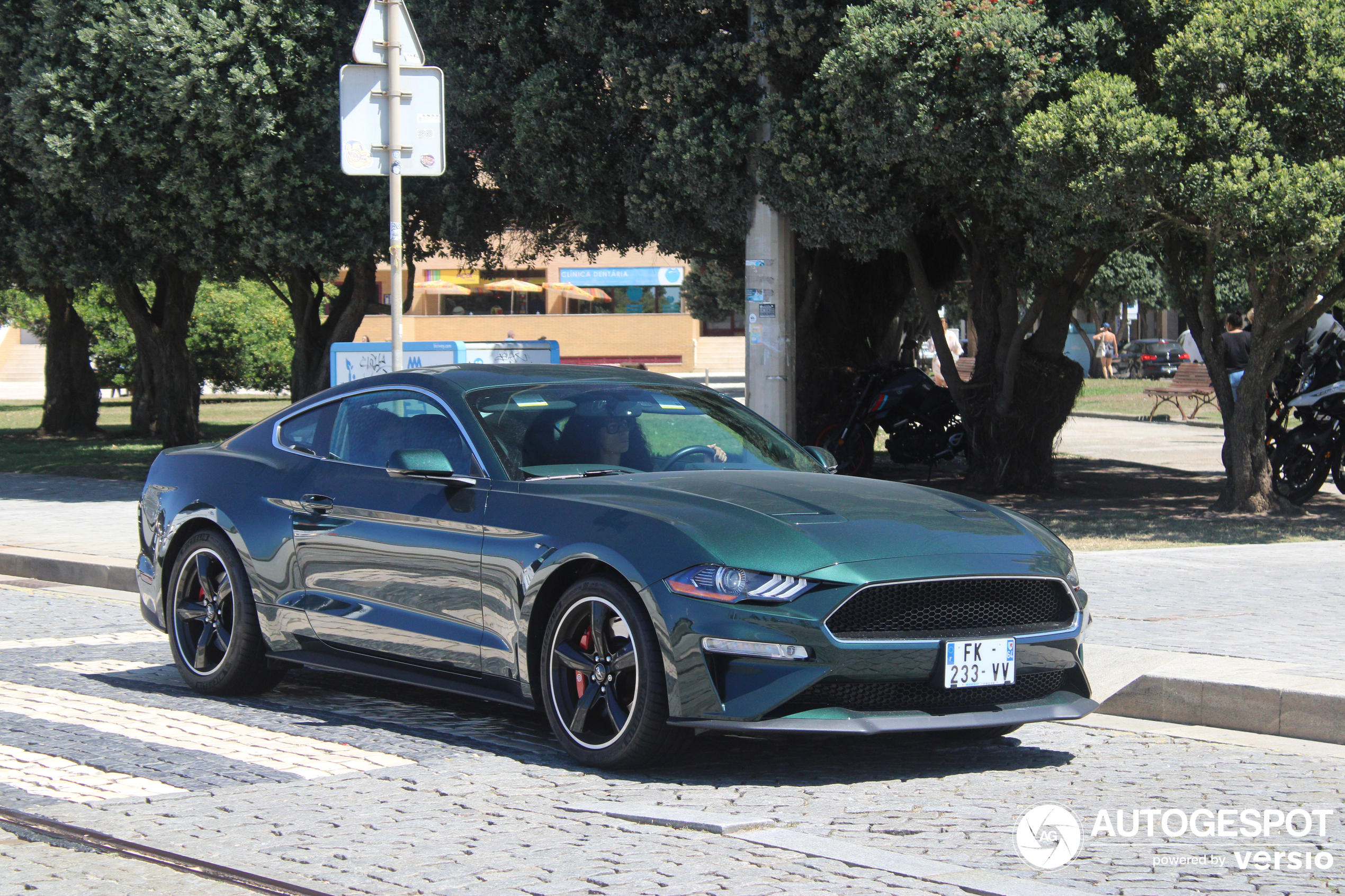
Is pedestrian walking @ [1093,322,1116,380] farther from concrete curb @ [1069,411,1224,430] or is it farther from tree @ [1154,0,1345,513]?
tree @ [1154,0,1345,513]

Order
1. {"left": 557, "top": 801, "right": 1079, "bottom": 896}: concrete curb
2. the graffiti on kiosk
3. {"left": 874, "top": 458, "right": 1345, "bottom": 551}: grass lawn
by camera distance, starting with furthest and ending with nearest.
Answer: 1. the graffiti on kiosk
2. {"left": 874, "top": 458, "right": 1345, "bottom": 551}: grass lawn
3. {"left": 557, "top": 801, "right": 1079, "bottom": 896}: concrete curb

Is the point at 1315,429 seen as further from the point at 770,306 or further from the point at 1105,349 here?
the point at 1105,349

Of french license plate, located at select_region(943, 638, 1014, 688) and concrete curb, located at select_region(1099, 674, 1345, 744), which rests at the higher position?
french license plate, located at select_region(943, 638, 1014, 688)

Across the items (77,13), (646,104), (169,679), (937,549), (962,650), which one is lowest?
(169,679)

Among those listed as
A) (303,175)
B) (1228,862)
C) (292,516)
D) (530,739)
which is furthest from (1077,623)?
(303,175)

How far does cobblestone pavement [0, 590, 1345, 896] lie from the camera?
4426 millimetres

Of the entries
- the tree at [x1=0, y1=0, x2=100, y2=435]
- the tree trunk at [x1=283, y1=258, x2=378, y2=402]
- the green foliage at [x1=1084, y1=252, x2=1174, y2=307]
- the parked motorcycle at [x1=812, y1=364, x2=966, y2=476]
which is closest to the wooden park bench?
the green foliage at [x1=1084, y1=252, x2=1174, y2=307]

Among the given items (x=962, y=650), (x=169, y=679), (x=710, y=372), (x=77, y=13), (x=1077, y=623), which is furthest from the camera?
(x=710, y=372)

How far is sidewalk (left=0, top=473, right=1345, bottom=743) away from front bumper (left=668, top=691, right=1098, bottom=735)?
4.79 feet

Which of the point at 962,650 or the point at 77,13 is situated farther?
the point at 77,13

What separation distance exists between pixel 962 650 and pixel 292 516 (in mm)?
3092

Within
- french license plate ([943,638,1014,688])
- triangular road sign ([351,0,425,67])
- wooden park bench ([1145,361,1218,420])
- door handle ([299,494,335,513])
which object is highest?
triangular road sign ([351,0,425,67])

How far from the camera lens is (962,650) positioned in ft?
17.6

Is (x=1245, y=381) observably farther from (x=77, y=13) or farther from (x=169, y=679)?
(x=77, y=13)
